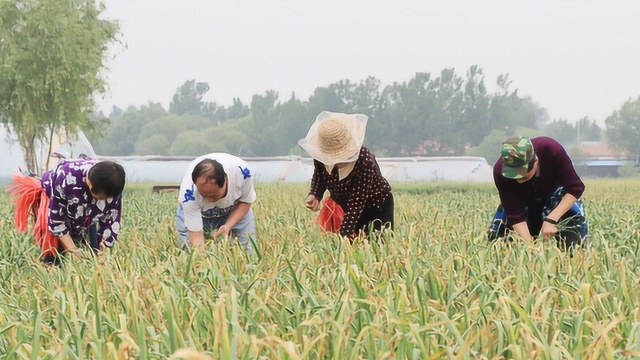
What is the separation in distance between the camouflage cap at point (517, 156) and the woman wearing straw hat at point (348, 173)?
2.83 feet

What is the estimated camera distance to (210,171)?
5172 millimetres

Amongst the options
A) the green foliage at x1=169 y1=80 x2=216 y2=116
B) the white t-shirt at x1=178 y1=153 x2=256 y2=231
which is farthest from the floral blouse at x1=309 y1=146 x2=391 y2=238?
the green foliage at x1=169 y1=80 x2=216 y2=116

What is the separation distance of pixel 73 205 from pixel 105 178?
1.65 ft

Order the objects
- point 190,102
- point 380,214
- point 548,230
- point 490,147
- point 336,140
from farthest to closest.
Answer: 1. point 190,102
2. point 490,147
3. point 380,214
4. point 336,140
5. point 548,230

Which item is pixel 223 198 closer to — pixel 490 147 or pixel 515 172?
pixel 515 172

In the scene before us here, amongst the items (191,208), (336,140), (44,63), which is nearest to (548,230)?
(336,140)

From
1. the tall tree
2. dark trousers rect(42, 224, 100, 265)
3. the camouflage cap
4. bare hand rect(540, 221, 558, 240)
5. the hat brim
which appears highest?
the tall tree

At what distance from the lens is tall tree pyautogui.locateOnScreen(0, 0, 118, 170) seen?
2202cm

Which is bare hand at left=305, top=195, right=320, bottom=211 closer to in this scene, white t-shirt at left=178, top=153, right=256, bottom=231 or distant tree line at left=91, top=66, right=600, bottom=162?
white t-shirt at left=178, top=153, right=256, bottom=231

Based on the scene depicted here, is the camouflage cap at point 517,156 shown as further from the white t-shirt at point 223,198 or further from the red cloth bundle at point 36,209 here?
the red cloth bundle at point 36,209

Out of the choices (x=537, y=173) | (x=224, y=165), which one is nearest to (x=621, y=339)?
(x=537, y=173)

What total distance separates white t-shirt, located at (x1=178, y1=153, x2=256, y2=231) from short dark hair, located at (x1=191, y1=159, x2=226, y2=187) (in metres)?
0.16

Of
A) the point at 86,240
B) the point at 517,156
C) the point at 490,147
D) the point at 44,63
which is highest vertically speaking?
the point at 44,63

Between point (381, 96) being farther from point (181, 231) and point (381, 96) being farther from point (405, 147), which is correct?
point (181, 231)
